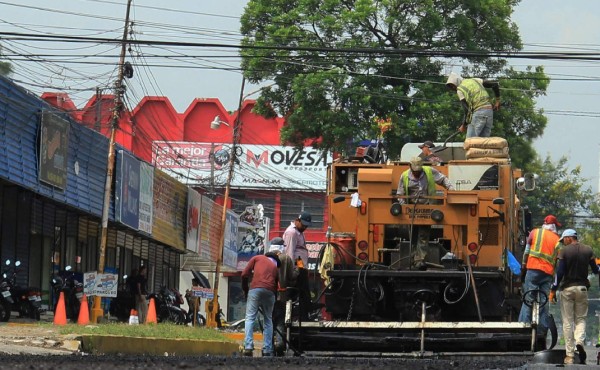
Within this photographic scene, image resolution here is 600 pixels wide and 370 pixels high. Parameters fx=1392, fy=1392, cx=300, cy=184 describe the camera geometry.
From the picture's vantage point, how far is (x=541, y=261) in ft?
58.7

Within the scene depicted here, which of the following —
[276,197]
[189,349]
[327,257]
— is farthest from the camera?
[276,197]

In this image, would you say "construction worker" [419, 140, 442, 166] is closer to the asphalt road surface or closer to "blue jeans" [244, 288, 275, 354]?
"blue jeans" [244, 288, 275, 354]

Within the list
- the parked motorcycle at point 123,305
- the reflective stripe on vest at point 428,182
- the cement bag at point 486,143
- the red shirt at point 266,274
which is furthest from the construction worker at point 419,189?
the parked motorcycle at point 123,305

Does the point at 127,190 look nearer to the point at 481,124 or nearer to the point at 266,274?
the point at 481,124

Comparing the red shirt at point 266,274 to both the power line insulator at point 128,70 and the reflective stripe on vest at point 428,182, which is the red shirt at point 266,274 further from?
the power line insulator at point 128,70

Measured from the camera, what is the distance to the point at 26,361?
39.8 feet

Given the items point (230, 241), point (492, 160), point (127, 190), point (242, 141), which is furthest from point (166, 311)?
point (242, 141)

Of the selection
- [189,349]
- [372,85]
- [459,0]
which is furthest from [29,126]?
[459,0]

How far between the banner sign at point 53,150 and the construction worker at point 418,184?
44.8ft

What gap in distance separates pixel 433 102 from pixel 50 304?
48.0ft

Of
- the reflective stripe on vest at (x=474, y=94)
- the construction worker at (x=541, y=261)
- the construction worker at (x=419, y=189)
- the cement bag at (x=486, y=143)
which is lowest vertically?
the construction worker at (x=541, y=261)

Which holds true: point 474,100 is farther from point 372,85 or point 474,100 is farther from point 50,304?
point 372,85

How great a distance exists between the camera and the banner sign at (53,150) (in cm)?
2950

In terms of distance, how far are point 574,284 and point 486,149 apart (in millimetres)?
2227
